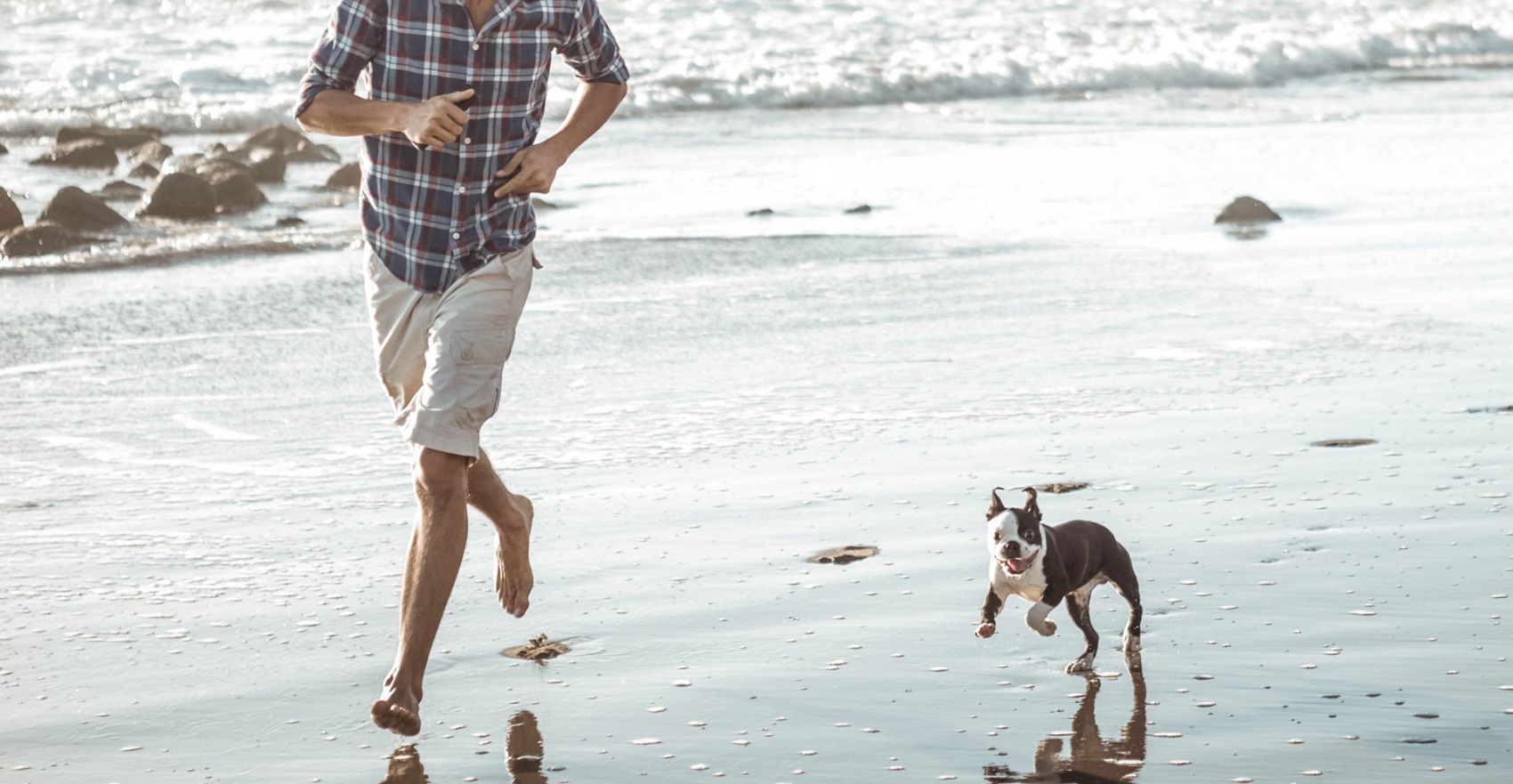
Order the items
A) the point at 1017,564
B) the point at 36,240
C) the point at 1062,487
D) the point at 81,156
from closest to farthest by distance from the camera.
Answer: the point at 1017,564
the point at 1062,487
the point at 36,240
the point at 81,156

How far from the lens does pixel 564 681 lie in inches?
163

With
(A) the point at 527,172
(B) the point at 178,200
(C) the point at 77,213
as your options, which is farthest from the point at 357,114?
(B) the point at 178,200

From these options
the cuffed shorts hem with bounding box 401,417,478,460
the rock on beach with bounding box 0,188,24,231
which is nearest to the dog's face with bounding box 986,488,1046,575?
the cuffed shorts hem with bounding box 401,417,478,460

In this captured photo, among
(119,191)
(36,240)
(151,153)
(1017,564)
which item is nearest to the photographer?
(1017,564)

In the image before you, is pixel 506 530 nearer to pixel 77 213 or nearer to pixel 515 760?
pixel 515 760

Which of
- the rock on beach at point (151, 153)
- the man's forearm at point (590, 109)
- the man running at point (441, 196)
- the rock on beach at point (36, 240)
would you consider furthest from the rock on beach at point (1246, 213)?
the rock on beach at point (151, 153)

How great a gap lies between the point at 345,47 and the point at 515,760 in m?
1.57

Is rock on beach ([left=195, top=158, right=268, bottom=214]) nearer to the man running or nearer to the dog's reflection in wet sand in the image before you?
the man running

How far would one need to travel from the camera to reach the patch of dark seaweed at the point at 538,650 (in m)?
4.34

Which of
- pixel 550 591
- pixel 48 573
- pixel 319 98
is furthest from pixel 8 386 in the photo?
pixel 319 98

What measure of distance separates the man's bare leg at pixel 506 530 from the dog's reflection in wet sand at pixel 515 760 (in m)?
0.59

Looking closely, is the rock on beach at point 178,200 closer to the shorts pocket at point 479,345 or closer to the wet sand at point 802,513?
the wet sand at point 802,513

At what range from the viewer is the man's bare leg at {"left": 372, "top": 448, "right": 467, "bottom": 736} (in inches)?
147

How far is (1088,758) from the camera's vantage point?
3621mm
